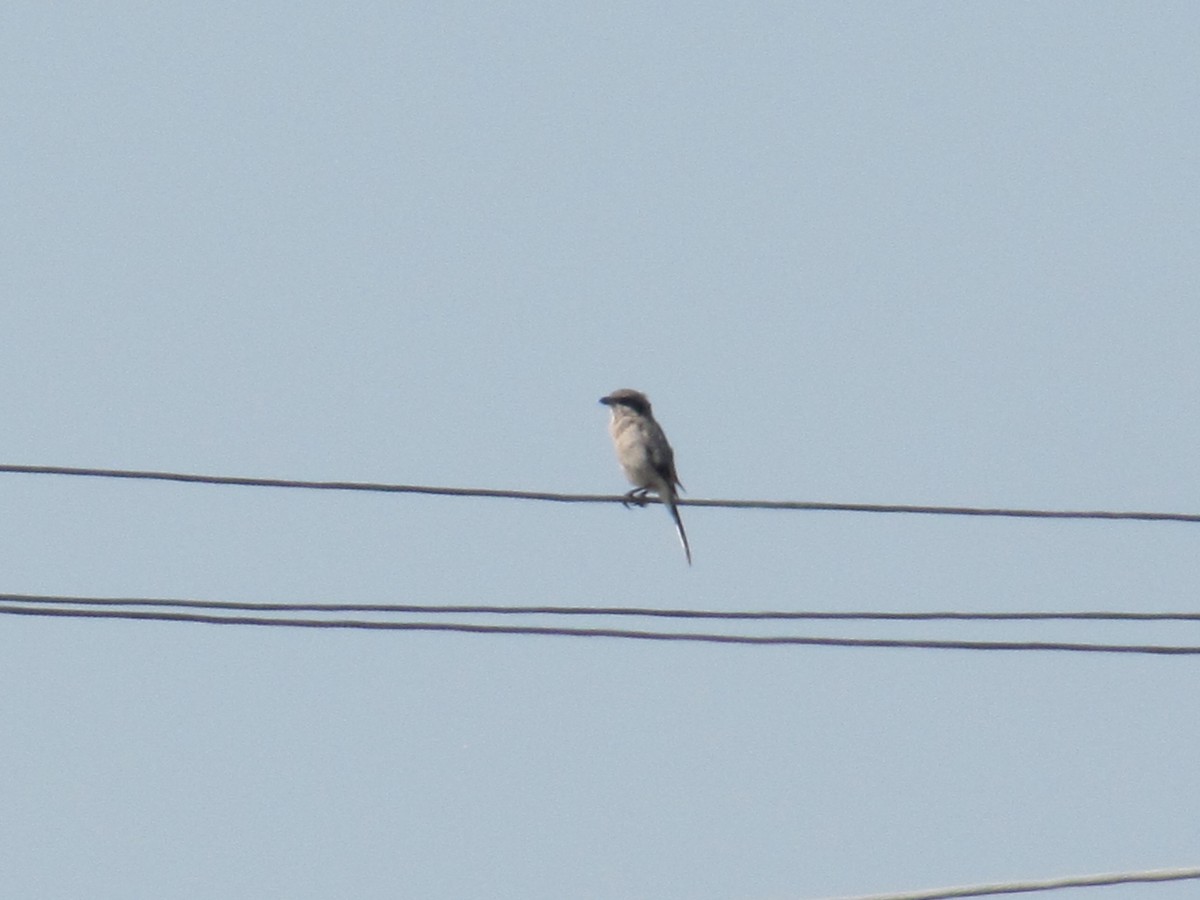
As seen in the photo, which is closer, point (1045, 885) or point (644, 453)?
point (1045, 885)

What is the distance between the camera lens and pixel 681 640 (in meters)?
12.8

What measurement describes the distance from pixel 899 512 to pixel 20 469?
3.76 meters

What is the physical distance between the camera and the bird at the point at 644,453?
1905 centimetres

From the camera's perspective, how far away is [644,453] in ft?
62.8

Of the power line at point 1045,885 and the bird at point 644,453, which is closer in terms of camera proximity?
the power line at point 1045,885

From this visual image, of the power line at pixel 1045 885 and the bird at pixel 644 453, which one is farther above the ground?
the bird at pixel 644 453

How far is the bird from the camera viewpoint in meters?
19.0

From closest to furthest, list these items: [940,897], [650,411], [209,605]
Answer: [940,897]
[209,605]
[650,411]

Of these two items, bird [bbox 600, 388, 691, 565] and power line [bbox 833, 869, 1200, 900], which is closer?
power line [bbox 833, 869, 1200, 900]

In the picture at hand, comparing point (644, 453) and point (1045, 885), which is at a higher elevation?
point (644, 453)

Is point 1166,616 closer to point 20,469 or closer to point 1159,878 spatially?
point 1159,878

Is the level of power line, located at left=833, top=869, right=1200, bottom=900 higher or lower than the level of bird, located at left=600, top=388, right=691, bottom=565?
lower

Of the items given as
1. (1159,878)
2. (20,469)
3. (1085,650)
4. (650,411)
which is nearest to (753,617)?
(1085,650)

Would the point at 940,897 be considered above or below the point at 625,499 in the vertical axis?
below
